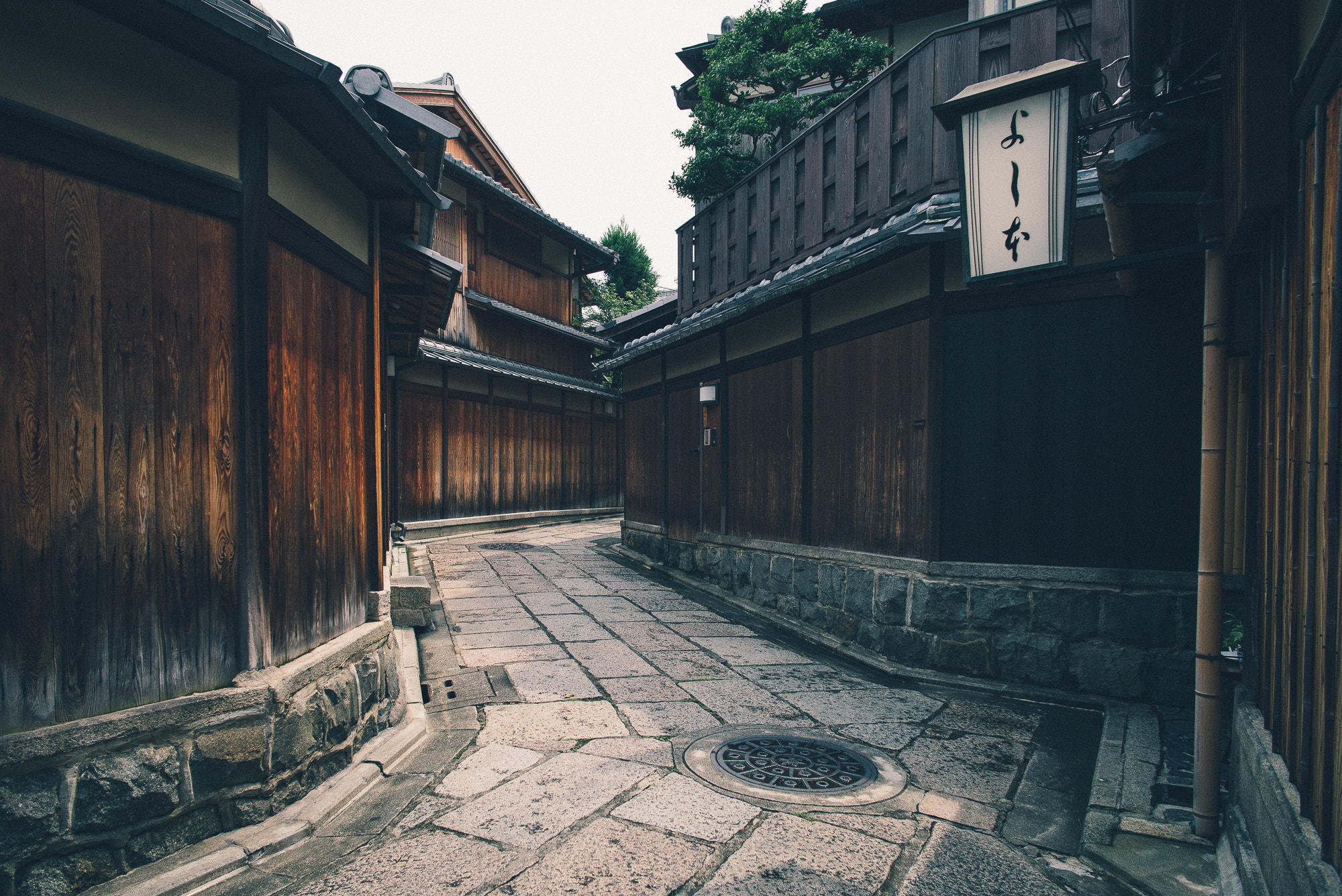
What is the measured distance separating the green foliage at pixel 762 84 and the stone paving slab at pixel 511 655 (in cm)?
1260

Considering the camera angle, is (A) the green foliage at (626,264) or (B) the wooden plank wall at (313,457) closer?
(B) the wooden plank wall at (313,457)

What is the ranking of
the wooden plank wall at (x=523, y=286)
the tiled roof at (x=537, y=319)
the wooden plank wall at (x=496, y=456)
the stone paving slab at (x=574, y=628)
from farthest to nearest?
the wooden plank wall at (x=523, y=286), the tiled roof at (x=537, y=319), the wooden plank wall at (x=496, y=456), the stone paving slab at (x=574, y=628)

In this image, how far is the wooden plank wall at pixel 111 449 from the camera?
2994mm

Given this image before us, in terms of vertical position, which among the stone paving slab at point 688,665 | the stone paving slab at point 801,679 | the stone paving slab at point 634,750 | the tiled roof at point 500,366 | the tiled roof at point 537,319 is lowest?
the stone paving slab at point 801,679

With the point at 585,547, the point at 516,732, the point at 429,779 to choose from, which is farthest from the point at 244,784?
the point at 585,547

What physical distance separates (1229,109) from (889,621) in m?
4.92

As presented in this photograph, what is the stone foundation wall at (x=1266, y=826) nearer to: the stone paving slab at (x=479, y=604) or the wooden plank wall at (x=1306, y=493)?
the wooden plank wall at (x=1306, y=493)

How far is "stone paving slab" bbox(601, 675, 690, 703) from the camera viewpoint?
5934 millimetres

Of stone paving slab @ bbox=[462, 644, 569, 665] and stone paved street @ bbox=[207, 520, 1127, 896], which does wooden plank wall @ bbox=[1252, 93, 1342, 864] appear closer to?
stone paved street @ bbox=[207, 520, 1127, 896]

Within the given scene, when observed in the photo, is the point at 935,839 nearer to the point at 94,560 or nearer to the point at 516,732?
the point at 516,732

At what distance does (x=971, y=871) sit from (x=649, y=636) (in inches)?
192

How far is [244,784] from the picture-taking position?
11.9 feet

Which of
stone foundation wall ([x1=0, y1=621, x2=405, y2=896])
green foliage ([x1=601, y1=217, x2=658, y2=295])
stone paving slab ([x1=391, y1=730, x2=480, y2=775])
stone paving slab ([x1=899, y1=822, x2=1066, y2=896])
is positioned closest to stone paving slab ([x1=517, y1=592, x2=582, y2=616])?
stone paving slab ([x1=391, y1=730, x2=480, y2=775])

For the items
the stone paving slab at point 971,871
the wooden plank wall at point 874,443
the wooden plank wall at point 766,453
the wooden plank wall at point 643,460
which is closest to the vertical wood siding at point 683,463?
the wooden plank wall at point 643,460
